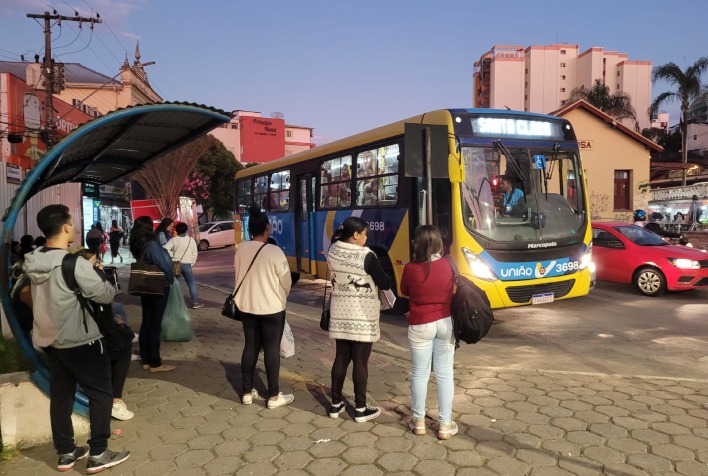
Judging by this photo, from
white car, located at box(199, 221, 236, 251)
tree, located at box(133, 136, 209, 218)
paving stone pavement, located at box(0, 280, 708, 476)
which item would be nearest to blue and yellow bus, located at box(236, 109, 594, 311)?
paving stone pavement, located at box(0, 280, 708, 476)

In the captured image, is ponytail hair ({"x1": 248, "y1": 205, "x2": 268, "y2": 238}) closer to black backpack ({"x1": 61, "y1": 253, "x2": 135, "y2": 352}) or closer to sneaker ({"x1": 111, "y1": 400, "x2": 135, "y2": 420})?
black backpack ({"x1": 61, "y1": 253, "x2": 135, "y2": 352})

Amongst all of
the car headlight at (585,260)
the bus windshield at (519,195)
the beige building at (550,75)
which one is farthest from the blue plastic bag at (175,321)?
the beige building at (550,75)

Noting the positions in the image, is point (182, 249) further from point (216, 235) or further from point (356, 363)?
point (216, 235)

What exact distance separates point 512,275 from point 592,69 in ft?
325

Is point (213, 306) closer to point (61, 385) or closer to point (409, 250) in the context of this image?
point (409, 250)

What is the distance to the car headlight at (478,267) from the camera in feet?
24.4

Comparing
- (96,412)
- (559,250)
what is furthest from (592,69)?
(96,412)

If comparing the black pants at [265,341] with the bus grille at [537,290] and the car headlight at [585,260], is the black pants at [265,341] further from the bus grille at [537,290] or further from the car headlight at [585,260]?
the car headlight at [585,260]

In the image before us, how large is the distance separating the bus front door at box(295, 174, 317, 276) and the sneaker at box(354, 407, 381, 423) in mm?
7322

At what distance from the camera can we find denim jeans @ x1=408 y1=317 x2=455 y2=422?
4016 millimetres

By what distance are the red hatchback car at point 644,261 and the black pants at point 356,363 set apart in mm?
8839

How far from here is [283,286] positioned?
15.2 ft

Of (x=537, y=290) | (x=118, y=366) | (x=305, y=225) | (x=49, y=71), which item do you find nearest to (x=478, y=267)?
(x=537, y=290)

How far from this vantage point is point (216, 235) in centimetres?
3125
